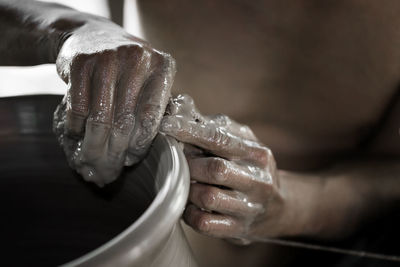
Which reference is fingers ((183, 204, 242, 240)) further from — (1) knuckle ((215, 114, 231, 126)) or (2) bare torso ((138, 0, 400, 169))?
(2) bare torso ((138, 0, 400, 169))

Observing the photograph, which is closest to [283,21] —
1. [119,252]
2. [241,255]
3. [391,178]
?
[391,178]

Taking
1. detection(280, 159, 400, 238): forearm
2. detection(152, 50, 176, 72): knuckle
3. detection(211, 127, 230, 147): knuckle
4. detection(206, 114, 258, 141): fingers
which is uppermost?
detection(152, 50, 176, 72): knuckle

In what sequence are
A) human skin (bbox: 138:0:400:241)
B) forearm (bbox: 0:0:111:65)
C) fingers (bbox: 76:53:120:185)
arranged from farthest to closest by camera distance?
human skin (bbox: 138:0:400:241) < forearm (bbox: 0:0:111:65) < fingers (bbox: 76:53:120:185)

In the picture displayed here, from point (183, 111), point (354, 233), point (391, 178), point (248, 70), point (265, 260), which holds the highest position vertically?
point (183, 111)

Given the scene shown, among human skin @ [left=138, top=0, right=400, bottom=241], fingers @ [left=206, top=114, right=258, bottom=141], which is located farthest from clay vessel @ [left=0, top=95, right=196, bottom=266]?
human skin @ [left=138, top=0, right=400, bottom=241]

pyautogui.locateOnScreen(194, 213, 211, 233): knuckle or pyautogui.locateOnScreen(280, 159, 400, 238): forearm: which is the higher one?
pyautogui.locateOnScreen(194, 213, 211, 233): knuckle

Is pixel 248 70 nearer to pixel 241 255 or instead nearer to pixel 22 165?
pixel 241 255

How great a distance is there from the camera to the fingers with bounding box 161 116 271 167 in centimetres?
60

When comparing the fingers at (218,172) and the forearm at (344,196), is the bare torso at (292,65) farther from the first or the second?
the fingers at (218,172)

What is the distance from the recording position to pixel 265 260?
1072 mm

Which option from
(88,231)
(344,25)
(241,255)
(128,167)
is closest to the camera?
(128,167)

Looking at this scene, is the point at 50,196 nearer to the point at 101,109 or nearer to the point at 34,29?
the point at 101,109

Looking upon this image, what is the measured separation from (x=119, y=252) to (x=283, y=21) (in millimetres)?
728

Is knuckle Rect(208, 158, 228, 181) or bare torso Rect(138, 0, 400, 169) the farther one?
bare torso Rect(138, 0, 400, 169)
